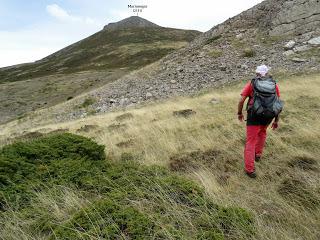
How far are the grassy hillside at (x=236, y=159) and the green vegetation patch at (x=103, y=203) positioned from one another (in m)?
0.07

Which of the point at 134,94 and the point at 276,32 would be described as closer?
the point at 134,94

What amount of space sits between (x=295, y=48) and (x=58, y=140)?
808 inches

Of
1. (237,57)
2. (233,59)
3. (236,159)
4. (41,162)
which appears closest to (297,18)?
(237,57)

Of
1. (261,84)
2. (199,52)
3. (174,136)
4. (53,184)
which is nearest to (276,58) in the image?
(199,52)

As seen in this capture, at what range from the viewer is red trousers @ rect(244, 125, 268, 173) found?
5.89 meters

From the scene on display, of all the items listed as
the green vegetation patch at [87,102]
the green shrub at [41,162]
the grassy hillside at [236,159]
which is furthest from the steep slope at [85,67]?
the green shrub at [41,162]

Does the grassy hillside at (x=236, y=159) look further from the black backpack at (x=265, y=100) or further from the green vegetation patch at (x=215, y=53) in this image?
the green vegetation patch at (x=215, y=53)

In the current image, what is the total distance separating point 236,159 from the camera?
267 inches

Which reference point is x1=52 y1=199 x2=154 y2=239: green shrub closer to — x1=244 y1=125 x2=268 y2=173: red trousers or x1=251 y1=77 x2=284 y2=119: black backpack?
x1=244 y1=125 x2=268 y2=173: red trousers

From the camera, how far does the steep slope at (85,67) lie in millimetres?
49344

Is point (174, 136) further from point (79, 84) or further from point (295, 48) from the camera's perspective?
point (79, 84)

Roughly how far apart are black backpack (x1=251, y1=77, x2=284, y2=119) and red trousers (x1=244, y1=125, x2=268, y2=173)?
14.4 inches

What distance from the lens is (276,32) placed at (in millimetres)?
26125

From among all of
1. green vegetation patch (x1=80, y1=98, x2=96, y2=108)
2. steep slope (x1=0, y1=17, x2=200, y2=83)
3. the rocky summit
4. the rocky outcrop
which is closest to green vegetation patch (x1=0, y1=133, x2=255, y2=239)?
the rocky summit
